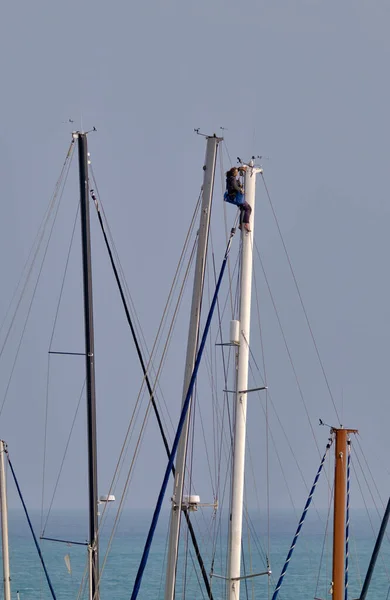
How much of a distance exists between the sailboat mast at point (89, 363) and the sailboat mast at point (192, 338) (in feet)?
10.3

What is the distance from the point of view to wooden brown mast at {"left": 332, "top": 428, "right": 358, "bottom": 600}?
2458 cm

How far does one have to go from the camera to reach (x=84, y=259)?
1155 inches

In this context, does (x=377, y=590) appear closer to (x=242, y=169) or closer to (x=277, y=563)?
(x=277, y=563)

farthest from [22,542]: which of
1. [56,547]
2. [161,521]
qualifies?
[161,521]

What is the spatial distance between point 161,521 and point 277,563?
84965 millimetres

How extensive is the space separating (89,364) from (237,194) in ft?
15.9

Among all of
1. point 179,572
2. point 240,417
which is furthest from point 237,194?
point 179,572

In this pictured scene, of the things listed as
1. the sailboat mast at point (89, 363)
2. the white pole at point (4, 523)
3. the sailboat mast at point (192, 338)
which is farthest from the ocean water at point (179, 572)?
the sailboat mast at point (192, 338)

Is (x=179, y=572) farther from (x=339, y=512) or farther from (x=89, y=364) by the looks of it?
(x=339, y=512)

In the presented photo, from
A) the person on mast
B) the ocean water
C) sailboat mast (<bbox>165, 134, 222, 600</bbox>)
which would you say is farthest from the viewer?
the ocean water

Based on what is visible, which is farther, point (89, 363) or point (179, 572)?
point (179, 572)

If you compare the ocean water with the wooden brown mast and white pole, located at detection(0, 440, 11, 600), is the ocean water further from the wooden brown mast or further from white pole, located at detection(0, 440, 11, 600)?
the wooden brown mast

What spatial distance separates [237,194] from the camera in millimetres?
26375

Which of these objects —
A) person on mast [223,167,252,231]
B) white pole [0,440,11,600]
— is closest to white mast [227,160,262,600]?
person on mast [223,167,252,231]
